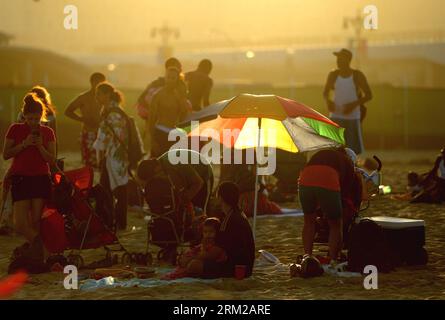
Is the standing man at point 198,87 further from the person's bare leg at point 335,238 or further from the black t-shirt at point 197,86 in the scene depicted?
the person's bare leg at point 335,238

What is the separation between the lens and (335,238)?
9273mm

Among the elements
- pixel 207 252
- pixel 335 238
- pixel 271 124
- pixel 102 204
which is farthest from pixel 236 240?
pixel 271 124

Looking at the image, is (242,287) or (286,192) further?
(286,192)

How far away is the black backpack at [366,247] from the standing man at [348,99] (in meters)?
5.58

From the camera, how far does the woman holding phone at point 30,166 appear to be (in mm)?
8852

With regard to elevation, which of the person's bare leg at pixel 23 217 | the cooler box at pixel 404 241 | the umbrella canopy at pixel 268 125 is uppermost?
the umbrella canopy at pixel 268 125

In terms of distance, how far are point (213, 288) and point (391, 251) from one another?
194cm

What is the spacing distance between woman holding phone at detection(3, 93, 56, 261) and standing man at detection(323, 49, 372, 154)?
6.34 metres

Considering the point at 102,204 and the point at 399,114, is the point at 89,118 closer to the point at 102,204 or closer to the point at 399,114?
the point at 102,204

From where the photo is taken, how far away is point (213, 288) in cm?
826

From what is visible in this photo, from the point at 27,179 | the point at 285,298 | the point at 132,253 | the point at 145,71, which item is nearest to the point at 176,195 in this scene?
the point at 132,253

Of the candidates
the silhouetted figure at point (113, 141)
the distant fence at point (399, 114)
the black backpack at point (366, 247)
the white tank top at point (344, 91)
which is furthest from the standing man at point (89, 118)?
the distant fence at point (399, 114)

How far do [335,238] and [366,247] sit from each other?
1.34ft
